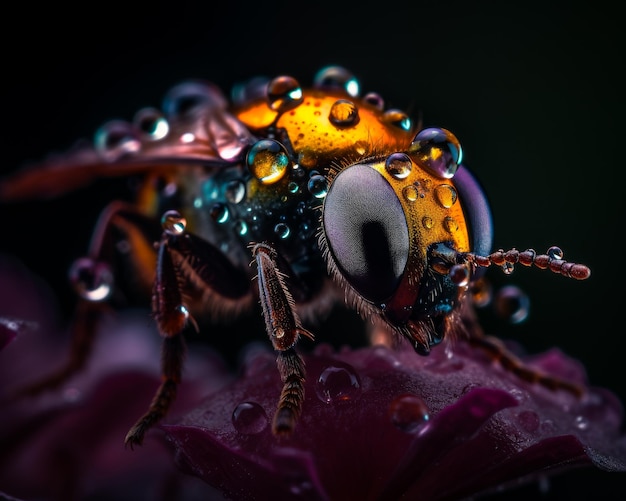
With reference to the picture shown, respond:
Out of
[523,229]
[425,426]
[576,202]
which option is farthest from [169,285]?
[576,202]

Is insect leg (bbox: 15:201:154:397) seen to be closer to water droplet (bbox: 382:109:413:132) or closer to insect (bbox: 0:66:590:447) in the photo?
insect (bbox: 0:66:590:447)

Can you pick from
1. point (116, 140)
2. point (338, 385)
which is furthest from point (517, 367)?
point (116, 140)

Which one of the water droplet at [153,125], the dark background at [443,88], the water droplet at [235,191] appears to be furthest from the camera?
the dark background at [443,88]

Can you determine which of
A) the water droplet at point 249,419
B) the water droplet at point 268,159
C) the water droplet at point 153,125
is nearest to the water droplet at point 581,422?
the water droplet at point 249,419

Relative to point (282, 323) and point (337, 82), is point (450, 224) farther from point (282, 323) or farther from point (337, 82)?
point (337, 82)

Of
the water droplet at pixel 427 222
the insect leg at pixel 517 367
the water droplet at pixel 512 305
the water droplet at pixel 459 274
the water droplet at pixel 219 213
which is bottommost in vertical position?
the insect leg at pixel 517 367

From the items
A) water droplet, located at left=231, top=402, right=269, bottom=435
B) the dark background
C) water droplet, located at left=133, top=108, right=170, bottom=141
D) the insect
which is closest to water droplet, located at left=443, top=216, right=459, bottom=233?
the insect

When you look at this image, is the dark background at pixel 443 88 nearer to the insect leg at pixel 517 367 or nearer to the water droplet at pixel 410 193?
the insect leg at pixel 517 367

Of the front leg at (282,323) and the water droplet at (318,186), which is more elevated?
the water droplet at (318,186)
